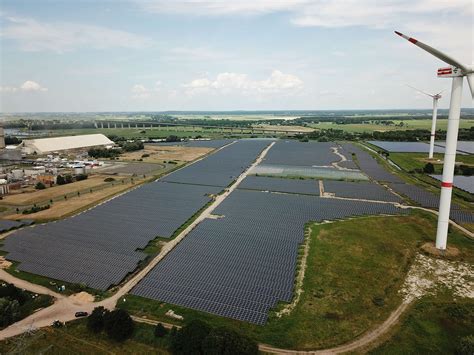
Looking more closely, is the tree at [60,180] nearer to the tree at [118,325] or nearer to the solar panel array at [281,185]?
the solar panel array at [281,185]

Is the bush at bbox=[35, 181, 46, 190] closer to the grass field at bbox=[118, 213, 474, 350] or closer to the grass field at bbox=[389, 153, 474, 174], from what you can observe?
the grass field at bbox=[118, 213, 474, 350]

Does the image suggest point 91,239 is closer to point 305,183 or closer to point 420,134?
point 305,183

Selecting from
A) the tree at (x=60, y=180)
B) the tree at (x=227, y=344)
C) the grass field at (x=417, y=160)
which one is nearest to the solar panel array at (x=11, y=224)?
the tree at (x=60, y=180)

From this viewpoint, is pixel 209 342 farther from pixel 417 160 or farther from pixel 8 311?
pixel 417 160

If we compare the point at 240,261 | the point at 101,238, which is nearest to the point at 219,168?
the point at 101,238

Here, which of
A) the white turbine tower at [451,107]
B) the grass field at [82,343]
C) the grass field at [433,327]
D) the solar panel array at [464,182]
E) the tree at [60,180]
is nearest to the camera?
the grass field at [82,343]
